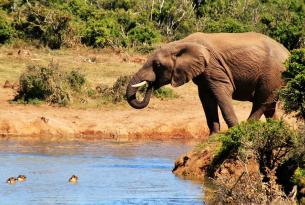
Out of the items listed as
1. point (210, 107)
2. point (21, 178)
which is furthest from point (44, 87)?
point (21, 178)

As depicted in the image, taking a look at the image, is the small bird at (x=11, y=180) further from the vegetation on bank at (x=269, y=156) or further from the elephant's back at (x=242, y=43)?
the elephant's back at (x=242, y=43)

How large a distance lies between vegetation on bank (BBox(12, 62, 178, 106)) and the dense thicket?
7.16 meters

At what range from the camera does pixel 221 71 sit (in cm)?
1992

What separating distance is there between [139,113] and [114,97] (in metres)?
1.32

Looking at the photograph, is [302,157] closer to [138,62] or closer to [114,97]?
[114,97]

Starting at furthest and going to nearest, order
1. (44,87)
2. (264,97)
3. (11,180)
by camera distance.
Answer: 1. (44,87)
2. (264,97)
3. (11,180)

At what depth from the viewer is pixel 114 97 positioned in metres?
28.6

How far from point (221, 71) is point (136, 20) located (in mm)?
20064

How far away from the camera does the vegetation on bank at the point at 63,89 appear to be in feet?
91.5

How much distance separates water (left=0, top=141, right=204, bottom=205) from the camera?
15.9 meters

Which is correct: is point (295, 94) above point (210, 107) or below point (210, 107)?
above

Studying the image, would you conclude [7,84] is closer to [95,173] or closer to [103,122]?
[103,122]

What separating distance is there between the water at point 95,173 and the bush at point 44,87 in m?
3.98

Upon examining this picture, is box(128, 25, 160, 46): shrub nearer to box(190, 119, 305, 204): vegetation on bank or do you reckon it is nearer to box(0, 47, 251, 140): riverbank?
box(0, 47, 251, 140): riverbank
